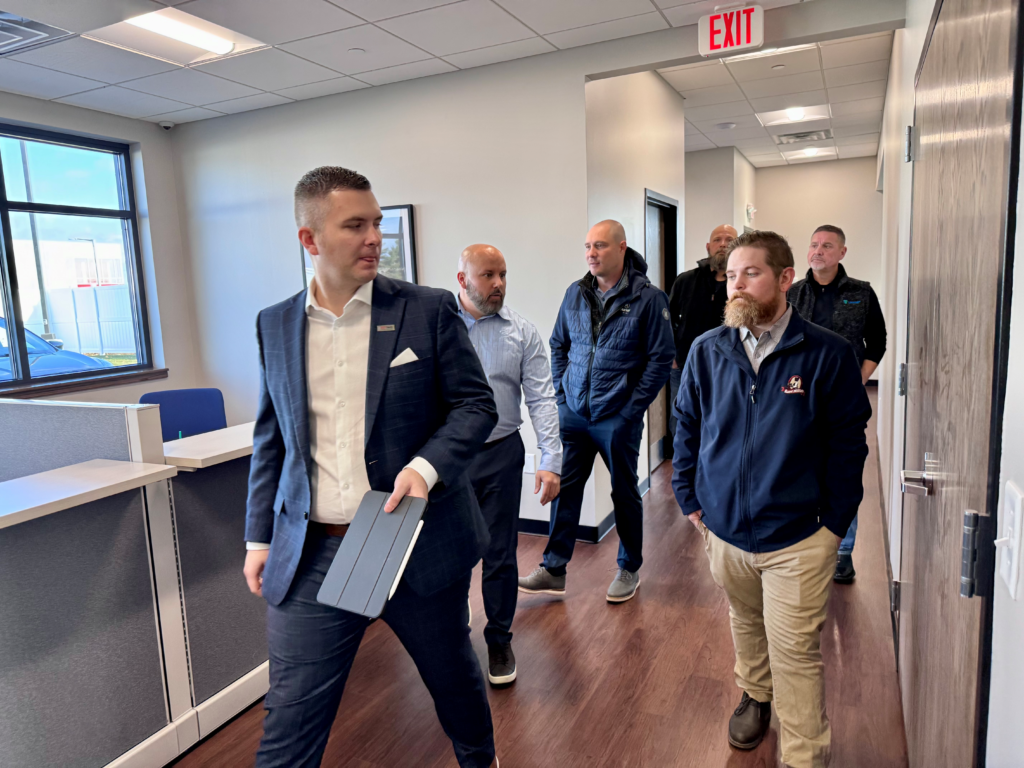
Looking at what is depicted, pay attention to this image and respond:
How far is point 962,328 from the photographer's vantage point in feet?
3.44

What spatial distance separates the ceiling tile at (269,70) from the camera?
3.49 meters

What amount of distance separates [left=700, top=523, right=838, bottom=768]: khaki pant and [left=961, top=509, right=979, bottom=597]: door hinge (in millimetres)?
809

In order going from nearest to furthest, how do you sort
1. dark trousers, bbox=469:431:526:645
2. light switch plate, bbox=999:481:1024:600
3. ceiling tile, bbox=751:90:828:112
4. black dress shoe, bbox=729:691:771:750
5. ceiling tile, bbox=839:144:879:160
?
light switch plate, bbox=999:481:1024:600, black dress shoe, bbox=729:691:771:750, dark trousers, bbox=469:431:526:645, ceiling tile, bbox=751:90:828:112, ceiling tile, bbox=839:144:879:160

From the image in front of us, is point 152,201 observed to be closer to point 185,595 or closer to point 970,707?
point 185,595

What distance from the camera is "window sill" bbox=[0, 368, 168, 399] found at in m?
4.14

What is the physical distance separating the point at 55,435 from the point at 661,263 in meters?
3.88

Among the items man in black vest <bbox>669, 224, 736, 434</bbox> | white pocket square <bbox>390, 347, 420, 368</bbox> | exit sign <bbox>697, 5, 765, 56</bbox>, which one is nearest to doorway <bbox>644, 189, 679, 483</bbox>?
man in black vest <bbox>669, 224, 736, 434</bbox>

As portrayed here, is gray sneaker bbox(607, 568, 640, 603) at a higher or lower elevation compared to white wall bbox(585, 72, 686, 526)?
lower

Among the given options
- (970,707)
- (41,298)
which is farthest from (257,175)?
(970,707)

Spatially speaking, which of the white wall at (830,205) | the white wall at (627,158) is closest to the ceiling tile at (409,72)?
the white wall at (627,158)

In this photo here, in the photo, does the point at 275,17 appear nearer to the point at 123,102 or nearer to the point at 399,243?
the point at 399,243

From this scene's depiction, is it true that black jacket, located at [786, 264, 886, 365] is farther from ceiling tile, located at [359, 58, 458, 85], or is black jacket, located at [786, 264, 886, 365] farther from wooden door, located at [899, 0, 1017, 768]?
ceiling tile, located at [359, 58, 458, 85]

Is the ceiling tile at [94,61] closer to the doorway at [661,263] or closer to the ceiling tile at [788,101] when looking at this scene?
the doorway at [661,263]

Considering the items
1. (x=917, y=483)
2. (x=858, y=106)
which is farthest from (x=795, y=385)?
(x=858, y=106)
